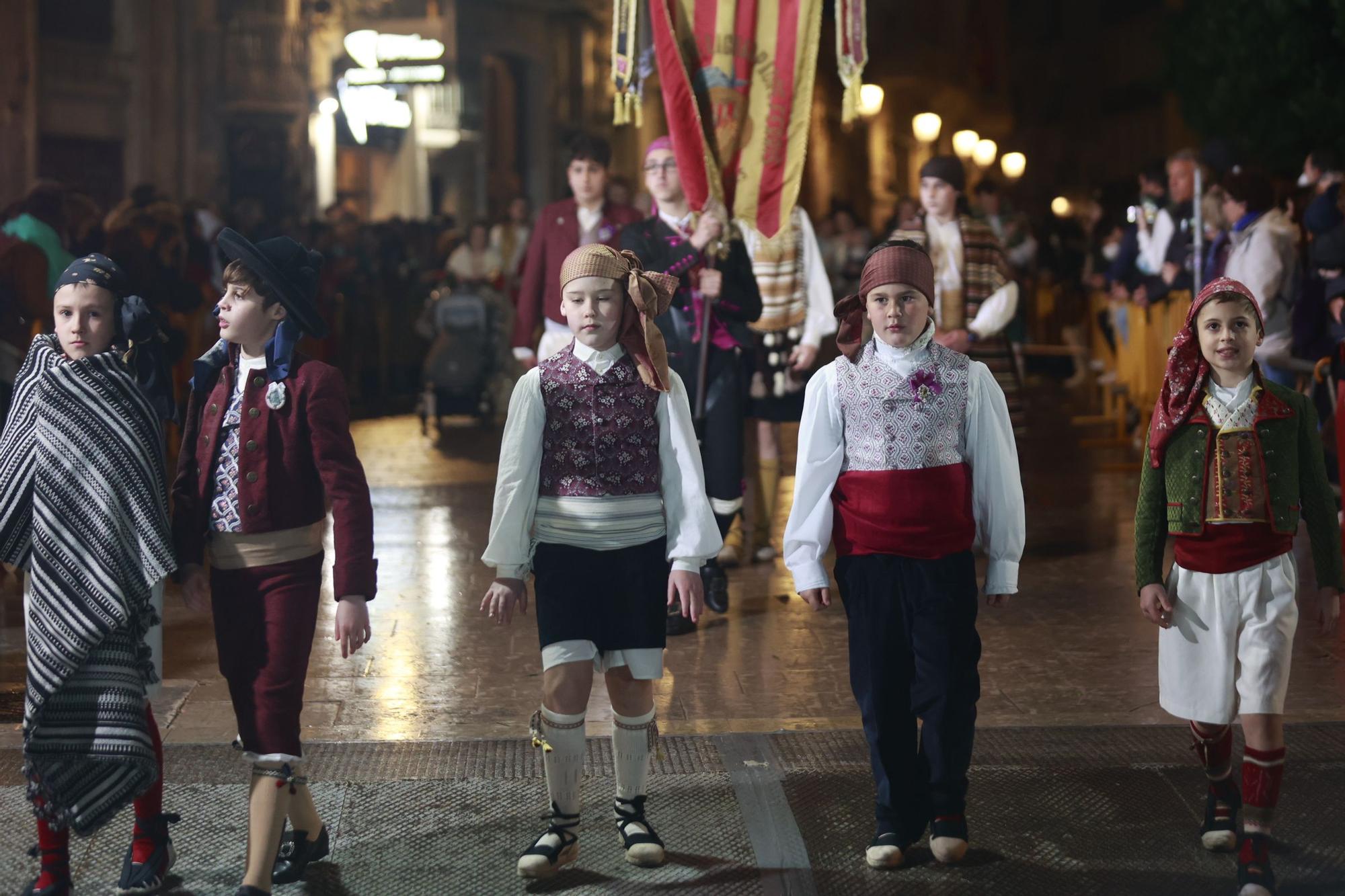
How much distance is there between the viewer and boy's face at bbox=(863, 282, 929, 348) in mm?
4875

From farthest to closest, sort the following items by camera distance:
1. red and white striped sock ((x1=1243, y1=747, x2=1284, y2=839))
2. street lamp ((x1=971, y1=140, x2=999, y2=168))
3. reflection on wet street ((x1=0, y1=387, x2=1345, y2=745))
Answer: street lamp ((x1=971, y1=140, x2=999, y2=168))
reflection on wet street ((x1=0, y1=387, x2=1345, y2=745))
red and white striped sock ((x1=1243, y1=747, x2=1284, y2=839))

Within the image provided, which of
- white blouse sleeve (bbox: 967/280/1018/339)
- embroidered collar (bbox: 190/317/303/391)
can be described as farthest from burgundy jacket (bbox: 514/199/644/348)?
embroidered collar (bbox: 190/317/303/391)

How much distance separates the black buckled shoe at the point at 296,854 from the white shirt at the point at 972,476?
1.45 m

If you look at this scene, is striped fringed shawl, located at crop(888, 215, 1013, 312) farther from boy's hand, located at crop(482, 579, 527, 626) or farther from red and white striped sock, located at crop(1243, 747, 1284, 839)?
boy's hand, located at crop(482, 579, 527, 626)

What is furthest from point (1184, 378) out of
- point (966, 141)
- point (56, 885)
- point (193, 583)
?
point (966, 141)

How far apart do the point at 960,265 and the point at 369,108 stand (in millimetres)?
22291

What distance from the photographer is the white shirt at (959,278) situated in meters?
9.05

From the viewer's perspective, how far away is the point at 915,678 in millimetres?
4934

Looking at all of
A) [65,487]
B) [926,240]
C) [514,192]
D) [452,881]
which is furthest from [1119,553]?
[514,192]

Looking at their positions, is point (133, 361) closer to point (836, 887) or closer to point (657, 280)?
point (657, 280)

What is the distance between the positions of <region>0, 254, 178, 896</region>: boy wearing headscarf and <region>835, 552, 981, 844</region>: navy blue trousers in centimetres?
182

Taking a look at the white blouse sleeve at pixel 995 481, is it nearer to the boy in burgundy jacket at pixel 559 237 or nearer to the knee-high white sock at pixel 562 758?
the knee-high white sock at pixel 562 758

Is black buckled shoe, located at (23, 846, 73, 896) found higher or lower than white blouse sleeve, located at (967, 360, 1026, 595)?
lower

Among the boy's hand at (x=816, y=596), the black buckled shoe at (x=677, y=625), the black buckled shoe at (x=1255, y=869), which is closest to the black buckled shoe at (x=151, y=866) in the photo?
the boy's hand at (x=816, y=596)
